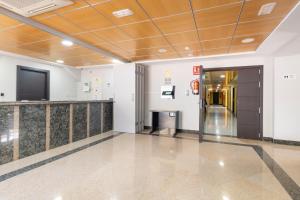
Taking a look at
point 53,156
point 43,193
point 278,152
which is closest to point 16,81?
point 53,156

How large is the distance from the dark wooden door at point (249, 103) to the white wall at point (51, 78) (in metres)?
6.50

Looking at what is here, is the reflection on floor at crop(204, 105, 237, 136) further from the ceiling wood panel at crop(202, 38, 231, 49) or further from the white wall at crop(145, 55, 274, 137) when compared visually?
the ceiling wood panel at crop(202, 38, 231, 49)

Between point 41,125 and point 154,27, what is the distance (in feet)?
10.5

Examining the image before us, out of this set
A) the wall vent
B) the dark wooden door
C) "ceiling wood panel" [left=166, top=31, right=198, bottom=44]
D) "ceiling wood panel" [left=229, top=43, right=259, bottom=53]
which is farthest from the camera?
the dark wooden door

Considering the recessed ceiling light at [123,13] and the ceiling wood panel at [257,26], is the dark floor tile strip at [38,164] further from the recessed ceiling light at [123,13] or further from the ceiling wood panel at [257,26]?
the ceiling wood panel at [257,26]

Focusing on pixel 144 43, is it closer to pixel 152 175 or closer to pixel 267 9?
pixel 267 9

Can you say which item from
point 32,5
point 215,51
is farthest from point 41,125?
point 215,51

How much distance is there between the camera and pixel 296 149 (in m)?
4.09

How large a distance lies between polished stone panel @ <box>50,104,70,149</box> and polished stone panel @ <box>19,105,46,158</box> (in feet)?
0.67

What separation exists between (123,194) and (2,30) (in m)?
3.82

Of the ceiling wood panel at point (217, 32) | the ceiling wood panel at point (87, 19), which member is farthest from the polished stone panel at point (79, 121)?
the ceiling wood panel at point (217, 32)

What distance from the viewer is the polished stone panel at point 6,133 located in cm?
299

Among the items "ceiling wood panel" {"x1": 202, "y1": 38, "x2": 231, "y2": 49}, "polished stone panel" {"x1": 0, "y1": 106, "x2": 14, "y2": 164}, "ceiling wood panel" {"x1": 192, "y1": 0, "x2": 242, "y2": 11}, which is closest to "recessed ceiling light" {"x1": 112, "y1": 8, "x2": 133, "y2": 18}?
"ceiling wood panel" {"x1": 192, "y1": 0, "x2": 242, "y2": 11}

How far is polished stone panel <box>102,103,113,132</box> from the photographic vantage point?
5801 millimetres
